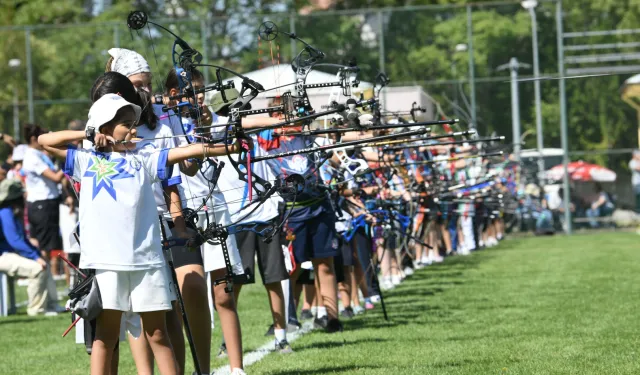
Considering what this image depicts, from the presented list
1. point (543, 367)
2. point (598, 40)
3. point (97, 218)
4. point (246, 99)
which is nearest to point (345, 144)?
point (246, 99)

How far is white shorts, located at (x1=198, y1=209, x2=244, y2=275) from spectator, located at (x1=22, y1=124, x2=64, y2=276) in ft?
26.0

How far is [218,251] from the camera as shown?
751 centimetres

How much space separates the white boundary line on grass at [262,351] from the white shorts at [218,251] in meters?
0.86

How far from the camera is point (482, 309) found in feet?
38.9

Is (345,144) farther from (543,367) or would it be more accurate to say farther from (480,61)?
(480,61)

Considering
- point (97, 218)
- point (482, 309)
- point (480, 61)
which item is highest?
point (480, 61)

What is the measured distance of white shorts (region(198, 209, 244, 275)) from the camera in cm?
735

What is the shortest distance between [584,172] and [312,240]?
2254 cm

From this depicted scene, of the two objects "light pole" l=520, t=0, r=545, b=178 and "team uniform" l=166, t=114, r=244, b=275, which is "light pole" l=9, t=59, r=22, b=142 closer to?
"light pole" l=520, t=0, r=545, b=178

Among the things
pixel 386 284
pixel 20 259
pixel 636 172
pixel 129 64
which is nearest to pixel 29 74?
pixel 636 172

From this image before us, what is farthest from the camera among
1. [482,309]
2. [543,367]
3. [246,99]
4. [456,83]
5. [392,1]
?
[392,1]

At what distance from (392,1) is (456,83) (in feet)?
64.0

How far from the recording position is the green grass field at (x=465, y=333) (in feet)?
26.4

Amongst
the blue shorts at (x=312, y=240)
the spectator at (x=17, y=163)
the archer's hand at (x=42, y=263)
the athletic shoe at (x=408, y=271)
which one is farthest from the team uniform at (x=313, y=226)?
the athletic shoe at (x=408, y=271)
